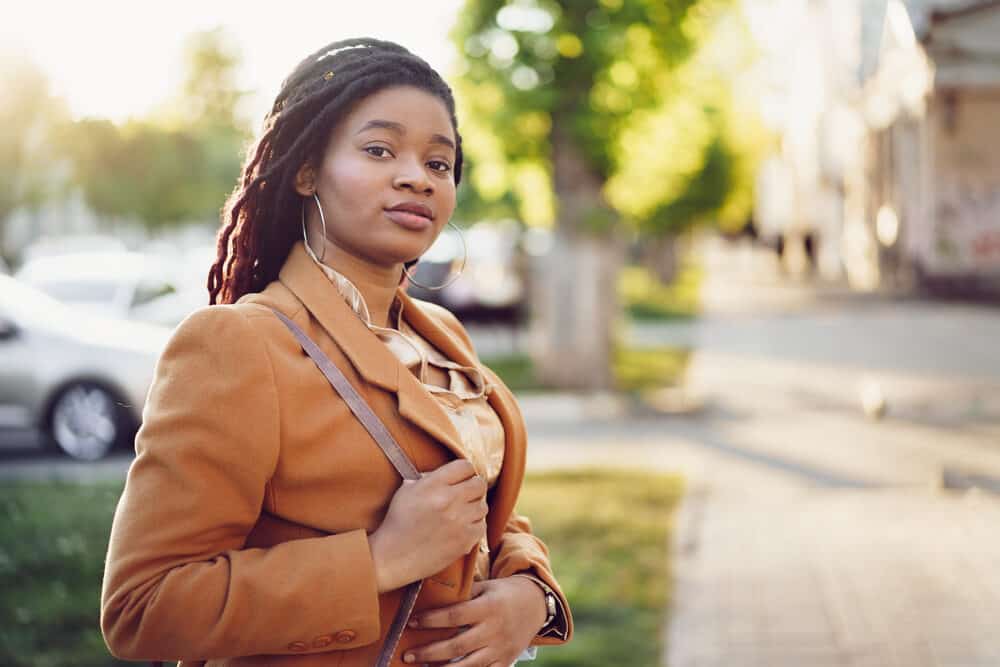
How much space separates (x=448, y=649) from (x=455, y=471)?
311 millimetres

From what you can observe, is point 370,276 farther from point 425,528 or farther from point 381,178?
point 425,528

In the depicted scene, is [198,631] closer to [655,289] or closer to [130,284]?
[130,284]

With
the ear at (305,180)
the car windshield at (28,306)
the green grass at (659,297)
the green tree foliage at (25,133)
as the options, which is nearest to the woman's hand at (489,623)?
the ear at (305,180)

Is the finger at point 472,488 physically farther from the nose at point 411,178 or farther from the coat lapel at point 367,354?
the nose at point 411,178

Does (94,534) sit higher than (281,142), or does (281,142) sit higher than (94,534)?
(281,142)

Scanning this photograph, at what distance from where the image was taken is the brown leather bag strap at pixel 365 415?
76.4 inches

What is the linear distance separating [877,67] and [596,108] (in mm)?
8384

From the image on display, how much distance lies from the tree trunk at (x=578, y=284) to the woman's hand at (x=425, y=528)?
1242cm

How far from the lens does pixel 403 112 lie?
2086 millimetres

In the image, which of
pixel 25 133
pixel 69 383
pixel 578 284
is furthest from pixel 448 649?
pixel 25 133

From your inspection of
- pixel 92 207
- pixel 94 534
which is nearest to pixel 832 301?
pixel 94 534

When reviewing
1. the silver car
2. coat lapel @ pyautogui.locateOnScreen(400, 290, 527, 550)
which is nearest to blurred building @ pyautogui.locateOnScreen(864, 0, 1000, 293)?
coat lapel @ pyautogui.locateOnScreen(400, 290, 527, 550)

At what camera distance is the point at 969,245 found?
5043mm

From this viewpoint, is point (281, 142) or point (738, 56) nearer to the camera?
point (281, 142)
